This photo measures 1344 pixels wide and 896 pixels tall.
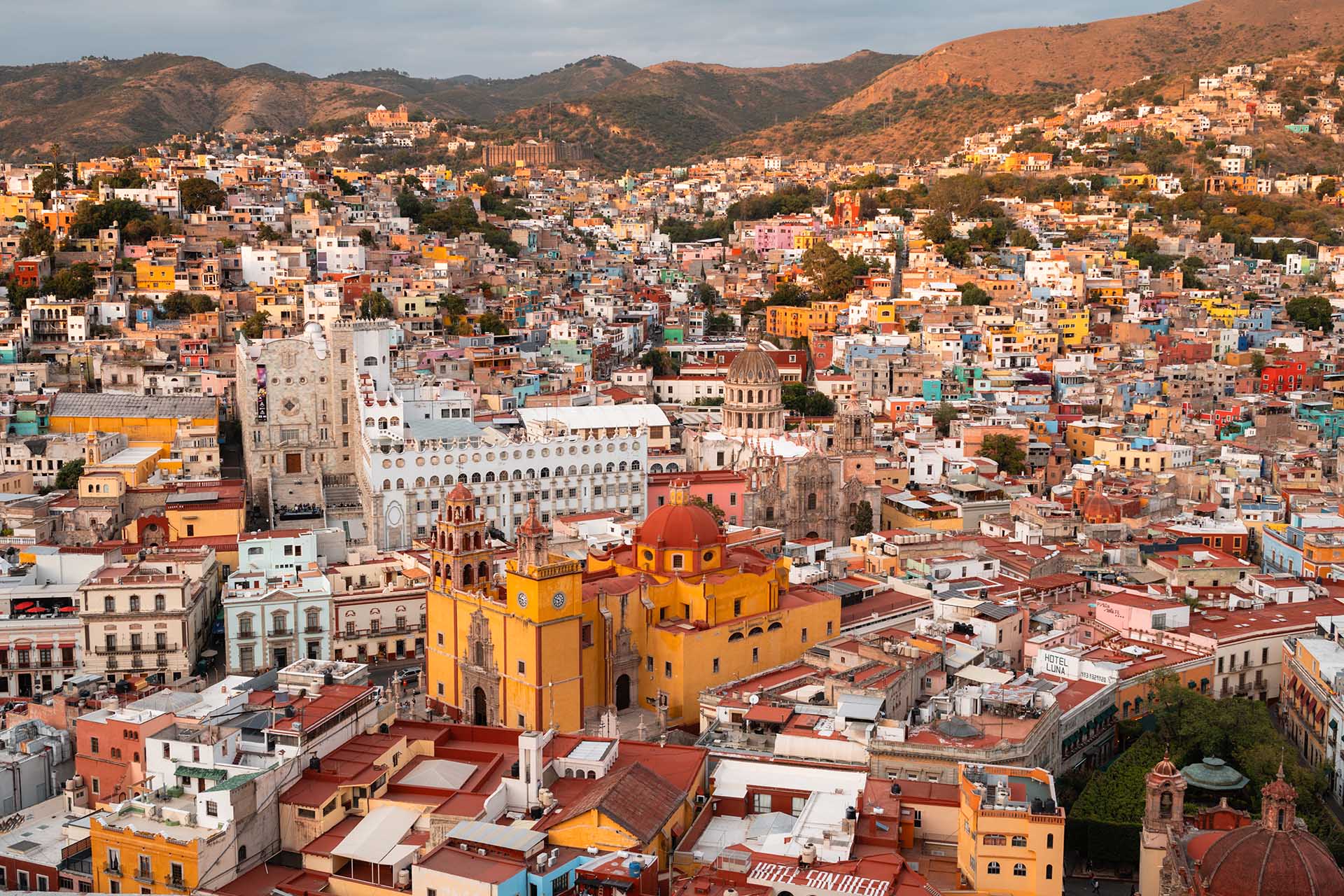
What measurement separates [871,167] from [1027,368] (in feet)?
225

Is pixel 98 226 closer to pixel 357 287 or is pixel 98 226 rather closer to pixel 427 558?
pixel 357 287

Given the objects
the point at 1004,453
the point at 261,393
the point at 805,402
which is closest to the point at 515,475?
the point at 261,393

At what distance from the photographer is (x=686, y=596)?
35.2m

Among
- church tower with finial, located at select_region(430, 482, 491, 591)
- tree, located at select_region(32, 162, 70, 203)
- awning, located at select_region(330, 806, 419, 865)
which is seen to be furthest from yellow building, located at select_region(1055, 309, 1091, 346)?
awning, located at select_region(330, 806, 419, 865)

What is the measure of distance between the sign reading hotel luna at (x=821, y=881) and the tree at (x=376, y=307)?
139 ft

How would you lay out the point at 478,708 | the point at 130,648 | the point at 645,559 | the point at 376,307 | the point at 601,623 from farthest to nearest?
the point at 376,307 → the point at 130,648 → the point at 645,559 → the point at 478,708 → the point at 601,623

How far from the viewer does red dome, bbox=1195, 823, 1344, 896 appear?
73.3 ft

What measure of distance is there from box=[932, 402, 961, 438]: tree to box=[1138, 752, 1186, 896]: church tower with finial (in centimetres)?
3575

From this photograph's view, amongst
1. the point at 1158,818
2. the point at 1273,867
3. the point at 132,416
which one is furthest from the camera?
the point at 132,416

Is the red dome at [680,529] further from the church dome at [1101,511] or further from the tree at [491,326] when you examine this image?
the tree at [491,326]

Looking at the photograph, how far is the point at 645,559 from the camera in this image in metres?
36.0

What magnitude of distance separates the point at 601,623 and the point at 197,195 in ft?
195

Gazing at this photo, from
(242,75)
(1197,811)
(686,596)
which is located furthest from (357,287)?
(242,75)

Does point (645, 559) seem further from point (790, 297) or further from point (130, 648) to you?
point (790, 297)
